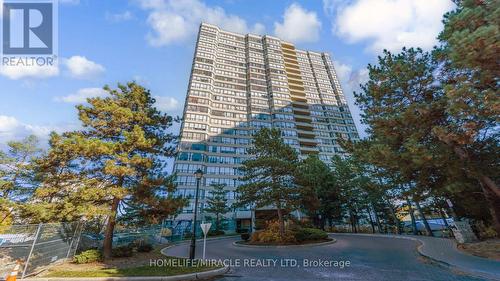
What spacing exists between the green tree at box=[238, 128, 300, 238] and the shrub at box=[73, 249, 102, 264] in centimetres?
1167

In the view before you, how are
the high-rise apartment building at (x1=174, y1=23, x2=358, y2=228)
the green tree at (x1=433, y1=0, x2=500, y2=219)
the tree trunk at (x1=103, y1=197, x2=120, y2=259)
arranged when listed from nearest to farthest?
the green tree at (x1=433, y1=0, x2=500, y2=219) < the tree trunk at (x1=103, y1=197, x2=120, y2=259) < the high-rise apartment building at (x1=174, y1=23, x2=358, y2=228)

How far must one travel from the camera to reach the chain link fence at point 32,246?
32.9ft

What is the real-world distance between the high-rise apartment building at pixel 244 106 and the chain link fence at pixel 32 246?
1614 inches

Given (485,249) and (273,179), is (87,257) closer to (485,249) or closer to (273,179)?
(273,179)

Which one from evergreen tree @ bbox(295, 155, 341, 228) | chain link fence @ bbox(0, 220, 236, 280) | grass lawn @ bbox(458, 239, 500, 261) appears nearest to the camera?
grass lawn @ bbox(458, 239, 500, 261)

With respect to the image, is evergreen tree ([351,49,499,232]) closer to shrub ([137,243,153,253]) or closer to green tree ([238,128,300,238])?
green tree ([238,128,300,238])

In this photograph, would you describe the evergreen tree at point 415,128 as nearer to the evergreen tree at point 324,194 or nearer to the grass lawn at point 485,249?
the grass lawn at point 485,249

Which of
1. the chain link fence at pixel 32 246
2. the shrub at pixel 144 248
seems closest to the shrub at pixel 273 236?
the shrub at pixel 144 248

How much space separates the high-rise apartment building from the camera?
5984cm

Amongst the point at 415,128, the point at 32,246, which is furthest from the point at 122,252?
the point at 415,128

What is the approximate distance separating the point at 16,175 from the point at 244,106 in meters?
59.1

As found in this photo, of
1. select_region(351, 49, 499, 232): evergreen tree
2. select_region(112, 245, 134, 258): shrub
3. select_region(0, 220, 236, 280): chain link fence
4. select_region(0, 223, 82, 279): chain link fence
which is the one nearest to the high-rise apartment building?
select_region(112, 245, 134, 258): shrub

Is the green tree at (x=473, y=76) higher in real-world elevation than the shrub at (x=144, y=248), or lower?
higher

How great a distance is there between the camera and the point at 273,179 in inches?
862
